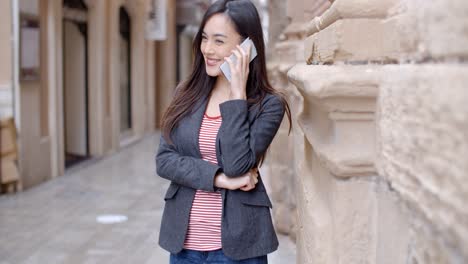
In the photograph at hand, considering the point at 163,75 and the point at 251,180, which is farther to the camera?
the point at 163,75

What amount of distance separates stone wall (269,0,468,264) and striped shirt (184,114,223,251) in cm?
33

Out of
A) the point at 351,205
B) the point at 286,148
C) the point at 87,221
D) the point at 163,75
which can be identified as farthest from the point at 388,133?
the point at 163,75

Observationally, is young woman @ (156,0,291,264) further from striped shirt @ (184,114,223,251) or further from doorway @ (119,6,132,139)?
doorway @ (119,6,132,139)

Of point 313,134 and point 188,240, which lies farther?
point 188,240

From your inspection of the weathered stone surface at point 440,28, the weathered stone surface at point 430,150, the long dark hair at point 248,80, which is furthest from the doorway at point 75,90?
the weathered stone surface at point 440,28

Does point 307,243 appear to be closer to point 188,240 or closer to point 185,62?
point 188,240

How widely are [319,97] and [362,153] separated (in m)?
0.19

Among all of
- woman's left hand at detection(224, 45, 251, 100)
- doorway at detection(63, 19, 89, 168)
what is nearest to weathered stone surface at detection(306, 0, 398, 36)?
woman's left hand at detection(224, 45, 251, 100)

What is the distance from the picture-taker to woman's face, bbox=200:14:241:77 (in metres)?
2.69

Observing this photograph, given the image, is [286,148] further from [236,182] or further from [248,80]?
[236,182]

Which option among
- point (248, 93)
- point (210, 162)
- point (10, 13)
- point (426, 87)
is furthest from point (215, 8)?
point (10, 13)

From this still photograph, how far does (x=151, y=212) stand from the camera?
844 cm

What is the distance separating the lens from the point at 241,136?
258cm

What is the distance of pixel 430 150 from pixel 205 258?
1.53m
